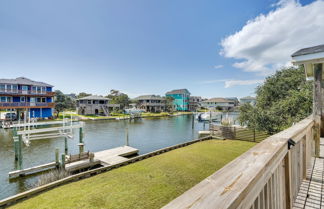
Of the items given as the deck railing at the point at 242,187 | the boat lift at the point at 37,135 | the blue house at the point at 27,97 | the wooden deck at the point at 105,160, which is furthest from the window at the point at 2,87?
the deck railing at the point at 242,187

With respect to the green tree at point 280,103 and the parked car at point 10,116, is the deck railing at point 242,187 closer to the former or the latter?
the green tree at point 280,103

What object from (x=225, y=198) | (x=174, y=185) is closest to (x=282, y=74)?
(x=174, y=185)

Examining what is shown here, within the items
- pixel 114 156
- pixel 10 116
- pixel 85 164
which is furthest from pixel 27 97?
pixel 114 156


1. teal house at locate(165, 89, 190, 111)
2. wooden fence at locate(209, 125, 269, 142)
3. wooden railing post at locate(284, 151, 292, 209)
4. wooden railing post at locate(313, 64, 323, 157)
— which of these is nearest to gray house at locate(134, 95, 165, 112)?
teal house at locate(165, 89, 190, 111)

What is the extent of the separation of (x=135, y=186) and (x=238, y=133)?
10.7 m

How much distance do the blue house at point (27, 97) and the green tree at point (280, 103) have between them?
26.8 meters

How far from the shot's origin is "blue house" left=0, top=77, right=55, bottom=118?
20.8 metres

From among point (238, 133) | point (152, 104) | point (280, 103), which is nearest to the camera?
point (280, 103)

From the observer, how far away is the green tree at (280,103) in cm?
892

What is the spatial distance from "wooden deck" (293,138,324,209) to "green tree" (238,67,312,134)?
24.1 feet

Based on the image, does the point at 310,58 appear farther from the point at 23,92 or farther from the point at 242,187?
the point at 23,92

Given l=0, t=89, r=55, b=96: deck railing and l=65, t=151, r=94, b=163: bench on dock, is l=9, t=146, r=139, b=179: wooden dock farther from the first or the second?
l=0, t=89, r=55, b=96: deck railing

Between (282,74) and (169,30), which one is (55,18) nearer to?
(169,30)

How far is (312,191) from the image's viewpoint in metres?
2.28
